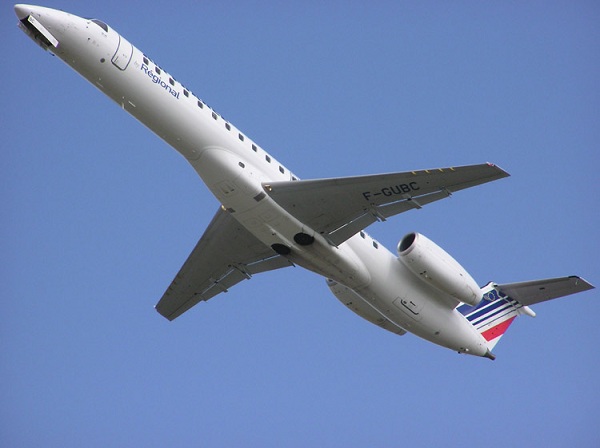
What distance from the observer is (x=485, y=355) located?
2475 centimetres

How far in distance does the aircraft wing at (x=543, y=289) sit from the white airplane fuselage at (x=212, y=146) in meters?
3.77

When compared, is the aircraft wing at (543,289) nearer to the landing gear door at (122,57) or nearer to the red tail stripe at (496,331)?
the red tail stripe at (496,331)

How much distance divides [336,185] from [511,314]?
7.53 meters

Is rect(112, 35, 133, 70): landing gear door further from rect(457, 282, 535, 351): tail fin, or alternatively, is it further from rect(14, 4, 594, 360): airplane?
rect(457, 282, 535, 351): tail fin

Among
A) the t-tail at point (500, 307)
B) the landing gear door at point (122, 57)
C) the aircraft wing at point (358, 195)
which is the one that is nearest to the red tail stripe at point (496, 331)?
the t-tail at point (500, 307)

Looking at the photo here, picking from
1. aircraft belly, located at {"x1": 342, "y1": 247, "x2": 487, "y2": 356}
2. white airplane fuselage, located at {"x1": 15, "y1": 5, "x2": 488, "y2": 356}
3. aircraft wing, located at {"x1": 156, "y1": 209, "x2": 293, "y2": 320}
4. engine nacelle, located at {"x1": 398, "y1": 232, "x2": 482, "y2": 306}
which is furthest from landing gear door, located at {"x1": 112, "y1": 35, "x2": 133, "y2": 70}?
engine nacelle, located at {"x1": 398, "y1": 232, "x2": 482, "y2": 306}

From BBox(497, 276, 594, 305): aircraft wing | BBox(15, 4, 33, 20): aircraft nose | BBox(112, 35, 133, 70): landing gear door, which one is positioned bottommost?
BBox(15, 4, 33, 20): aircraft nose

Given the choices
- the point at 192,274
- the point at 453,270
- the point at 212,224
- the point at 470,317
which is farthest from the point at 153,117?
the point at 470,317

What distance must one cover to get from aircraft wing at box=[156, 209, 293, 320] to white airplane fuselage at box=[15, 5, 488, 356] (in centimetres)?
184

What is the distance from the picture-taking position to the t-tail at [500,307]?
24234 millimetres

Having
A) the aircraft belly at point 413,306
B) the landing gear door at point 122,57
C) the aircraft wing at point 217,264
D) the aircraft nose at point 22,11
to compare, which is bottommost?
the aircraft wing at point 217,264

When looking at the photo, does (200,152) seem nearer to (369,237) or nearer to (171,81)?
(171,81)

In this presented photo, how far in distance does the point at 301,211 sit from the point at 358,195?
53.1 inches

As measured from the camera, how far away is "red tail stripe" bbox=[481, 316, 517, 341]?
2492 centimetres
